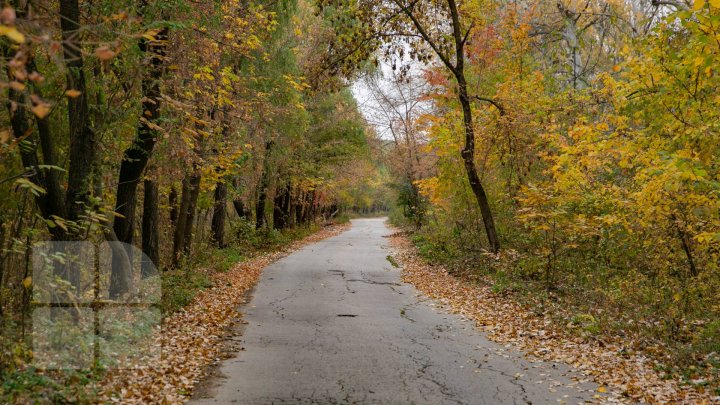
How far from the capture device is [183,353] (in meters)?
7.42

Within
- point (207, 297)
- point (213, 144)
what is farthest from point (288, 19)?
point (207, 297)

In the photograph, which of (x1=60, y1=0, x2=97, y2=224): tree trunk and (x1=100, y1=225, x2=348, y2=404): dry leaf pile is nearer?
(x1=100, y1=225, x2=348, y2=404): dry leaf pile

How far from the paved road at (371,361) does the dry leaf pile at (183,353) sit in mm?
338

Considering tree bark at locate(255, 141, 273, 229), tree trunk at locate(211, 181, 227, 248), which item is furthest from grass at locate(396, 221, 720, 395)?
tree bark at locate(255, 141, 273, 229)

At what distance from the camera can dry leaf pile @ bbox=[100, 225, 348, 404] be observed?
5805mm

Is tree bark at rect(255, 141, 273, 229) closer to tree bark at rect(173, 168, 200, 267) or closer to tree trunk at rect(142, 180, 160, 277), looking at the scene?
tree bark at rect(173, 168, 200, 267)

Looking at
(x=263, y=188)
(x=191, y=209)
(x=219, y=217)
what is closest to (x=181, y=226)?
(x=191, y=209)

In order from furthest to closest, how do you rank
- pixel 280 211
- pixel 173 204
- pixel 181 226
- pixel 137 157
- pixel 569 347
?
pixel 280 211 < pixel 173 204 < pixel 181 226 < pixel 137 157 < pixel 569 347

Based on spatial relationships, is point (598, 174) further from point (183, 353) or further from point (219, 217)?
point (219, 217)

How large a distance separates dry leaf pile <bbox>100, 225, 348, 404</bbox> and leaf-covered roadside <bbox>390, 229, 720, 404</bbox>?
14.1ft

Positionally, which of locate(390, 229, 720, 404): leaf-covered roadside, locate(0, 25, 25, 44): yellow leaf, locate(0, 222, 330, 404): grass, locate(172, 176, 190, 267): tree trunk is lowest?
locate(390, 229, 720, 404): leaf-covered roadside

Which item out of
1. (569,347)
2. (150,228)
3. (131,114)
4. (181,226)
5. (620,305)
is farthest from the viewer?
(181,226)

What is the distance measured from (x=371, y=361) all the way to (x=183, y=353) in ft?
8.15

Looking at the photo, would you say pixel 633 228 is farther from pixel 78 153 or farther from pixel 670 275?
pixel 78 153
